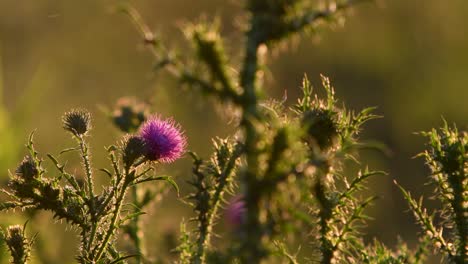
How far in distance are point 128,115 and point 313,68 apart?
803 centimetres

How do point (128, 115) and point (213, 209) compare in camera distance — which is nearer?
point (213, 209)

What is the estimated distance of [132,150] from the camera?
1.94 meters

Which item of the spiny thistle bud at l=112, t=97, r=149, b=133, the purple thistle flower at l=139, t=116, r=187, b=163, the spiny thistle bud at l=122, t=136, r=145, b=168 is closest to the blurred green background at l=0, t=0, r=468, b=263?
the spiny thistle bud at l=112, t=97, r=149, b=133

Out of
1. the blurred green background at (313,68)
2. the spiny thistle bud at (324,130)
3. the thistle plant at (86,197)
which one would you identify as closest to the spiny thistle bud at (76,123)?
the thistle plant at (86,197)

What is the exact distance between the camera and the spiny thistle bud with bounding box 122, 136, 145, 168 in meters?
1.93

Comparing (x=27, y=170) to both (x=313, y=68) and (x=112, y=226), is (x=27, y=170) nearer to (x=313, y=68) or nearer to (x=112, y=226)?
(x=112, y=226)

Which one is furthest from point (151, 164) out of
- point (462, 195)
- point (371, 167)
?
point (371, 167)

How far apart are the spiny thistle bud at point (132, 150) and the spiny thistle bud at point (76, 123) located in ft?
0.51

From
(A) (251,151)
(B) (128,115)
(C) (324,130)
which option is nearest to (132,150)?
(C) (324,130)

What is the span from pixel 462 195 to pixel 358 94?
8268 mm

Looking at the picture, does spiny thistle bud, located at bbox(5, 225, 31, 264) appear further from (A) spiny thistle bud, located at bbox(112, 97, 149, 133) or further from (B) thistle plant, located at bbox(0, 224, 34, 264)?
(A) spiny thistle bud, located at bbox(112, 97, 149, 133)

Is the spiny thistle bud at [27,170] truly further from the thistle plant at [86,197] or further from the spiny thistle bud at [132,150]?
the spiny thistle bud at [132,150]

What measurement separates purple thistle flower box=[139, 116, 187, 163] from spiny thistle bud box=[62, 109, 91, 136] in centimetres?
14

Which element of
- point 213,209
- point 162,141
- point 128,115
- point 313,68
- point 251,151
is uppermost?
point 313,68
